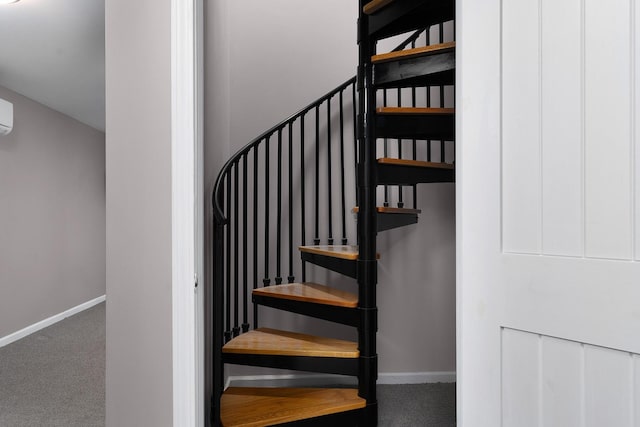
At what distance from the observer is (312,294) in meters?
2.41

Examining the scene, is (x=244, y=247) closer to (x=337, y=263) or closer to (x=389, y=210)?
(x=337, y=263)

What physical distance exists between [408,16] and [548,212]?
58.5 inches

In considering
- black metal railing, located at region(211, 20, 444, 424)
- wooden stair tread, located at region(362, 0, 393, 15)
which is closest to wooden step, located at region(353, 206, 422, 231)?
black metal railing, located at region(211, 20, 444, 424)

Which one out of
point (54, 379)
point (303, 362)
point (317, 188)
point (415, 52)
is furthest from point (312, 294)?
point (54, 379)

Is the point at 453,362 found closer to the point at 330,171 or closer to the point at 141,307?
the point at 330,171

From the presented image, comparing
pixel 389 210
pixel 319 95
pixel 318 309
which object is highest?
pixel 319 95

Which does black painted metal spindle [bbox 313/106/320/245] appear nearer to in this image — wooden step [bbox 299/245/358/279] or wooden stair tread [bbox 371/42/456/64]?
wooden step [bbox 299/245/358/279]

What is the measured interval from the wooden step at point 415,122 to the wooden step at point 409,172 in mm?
156

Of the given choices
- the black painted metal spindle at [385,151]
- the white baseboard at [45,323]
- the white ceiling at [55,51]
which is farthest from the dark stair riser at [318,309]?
the white baseboard at [45,323]

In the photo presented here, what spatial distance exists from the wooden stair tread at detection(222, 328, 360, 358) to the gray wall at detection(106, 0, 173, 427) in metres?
0.74

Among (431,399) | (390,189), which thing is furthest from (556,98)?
(431,399)

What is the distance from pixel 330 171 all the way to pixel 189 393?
1856 millimetres

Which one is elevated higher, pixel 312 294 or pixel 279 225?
pixel 279 225

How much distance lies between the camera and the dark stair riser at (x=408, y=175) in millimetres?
2236
